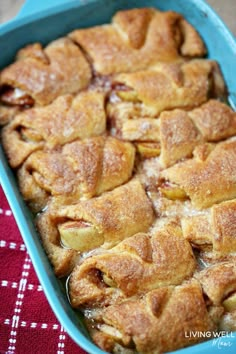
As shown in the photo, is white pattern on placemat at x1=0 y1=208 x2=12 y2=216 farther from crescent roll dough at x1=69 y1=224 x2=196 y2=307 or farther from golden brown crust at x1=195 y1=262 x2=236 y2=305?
golden brown crust at x1=195 y1=262 x2=236 y2=305

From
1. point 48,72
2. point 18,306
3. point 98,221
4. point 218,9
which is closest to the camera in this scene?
point 98,221

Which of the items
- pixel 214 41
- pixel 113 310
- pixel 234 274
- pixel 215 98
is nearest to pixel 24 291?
pixel 113 310

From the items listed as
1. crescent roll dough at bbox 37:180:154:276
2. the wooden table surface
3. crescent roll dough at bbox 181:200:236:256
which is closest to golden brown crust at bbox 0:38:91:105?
crescent roll dough at bbox 37:180:154:276

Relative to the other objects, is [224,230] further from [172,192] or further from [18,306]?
[18,306]

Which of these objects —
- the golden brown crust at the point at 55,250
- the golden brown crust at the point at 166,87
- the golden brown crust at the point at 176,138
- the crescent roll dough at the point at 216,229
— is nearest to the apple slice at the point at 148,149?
the golden brown crust at the point at 176,138

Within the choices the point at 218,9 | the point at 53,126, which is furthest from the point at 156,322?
the point at 218,9

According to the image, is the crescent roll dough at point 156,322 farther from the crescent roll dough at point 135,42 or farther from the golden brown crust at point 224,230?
the crescent roll dough at point 135,42
